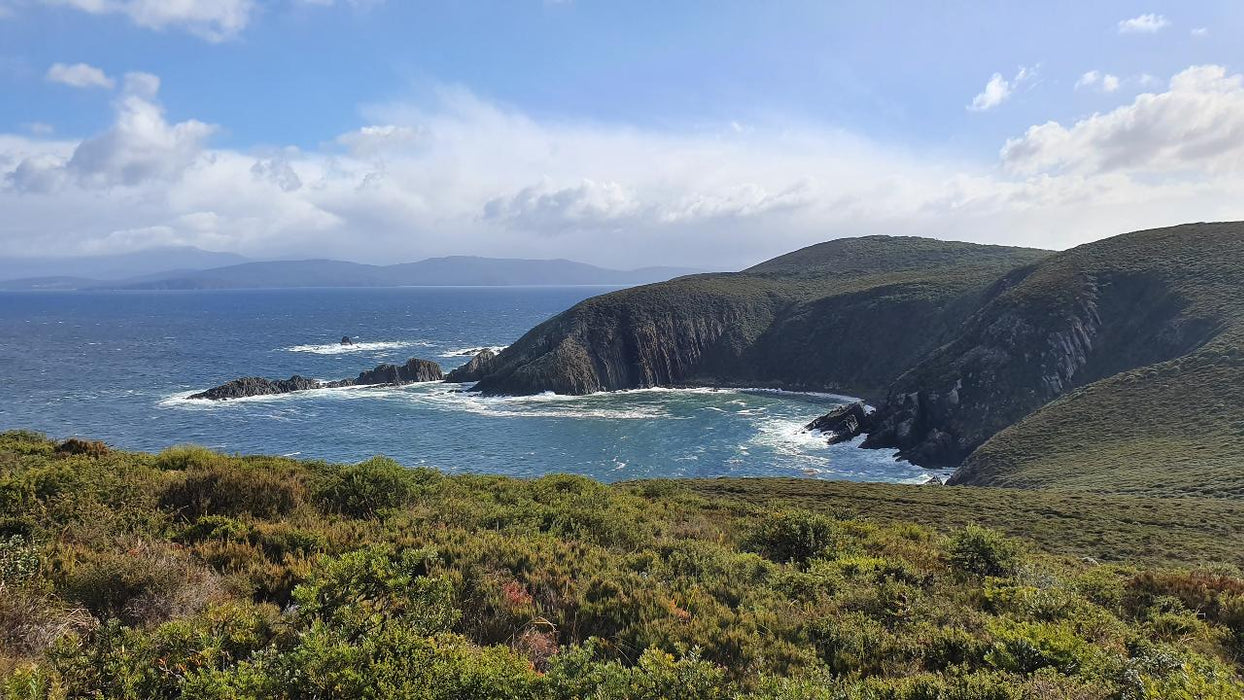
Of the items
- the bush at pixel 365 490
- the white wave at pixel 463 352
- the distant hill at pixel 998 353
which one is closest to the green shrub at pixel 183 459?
the bush at pixel 365 490

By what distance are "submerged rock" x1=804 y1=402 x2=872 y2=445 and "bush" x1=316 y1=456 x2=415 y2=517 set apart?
5413cm

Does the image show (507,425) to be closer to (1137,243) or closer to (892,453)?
(892,453)

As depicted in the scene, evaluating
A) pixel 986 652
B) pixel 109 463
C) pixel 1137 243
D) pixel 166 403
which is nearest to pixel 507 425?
pixel 166 403

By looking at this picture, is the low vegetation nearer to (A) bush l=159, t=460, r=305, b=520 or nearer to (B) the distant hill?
(A) bush l=159, t=460, r=305, b=520

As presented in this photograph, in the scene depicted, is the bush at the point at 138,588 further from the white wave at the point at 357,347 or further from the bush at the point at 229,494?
the white wave at the point at 357,347

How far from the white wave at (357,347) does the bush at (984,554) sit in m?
113

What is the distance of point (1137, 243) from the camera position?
74.6 meters

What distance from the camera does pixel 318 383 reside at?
78688 mm

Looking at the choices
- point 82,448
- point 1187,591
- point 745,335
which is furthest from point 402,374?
point 1187,591

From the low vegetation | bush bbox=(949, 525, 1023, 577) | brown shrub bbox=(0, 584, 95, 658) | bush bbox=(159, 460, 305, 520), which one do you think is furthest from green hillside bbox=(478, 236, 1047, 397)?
brown shrub bbox=(0, 584, 95, 658)

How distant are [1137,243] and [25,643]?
102955 mm

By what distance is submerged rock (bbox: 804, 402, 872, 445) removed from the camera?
198ft

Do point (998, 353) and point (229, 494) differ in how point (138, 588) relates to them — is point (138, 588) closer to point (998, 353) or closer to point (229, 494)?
point (229, 494)

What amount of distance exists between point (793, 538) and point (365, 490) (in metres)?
9.26
